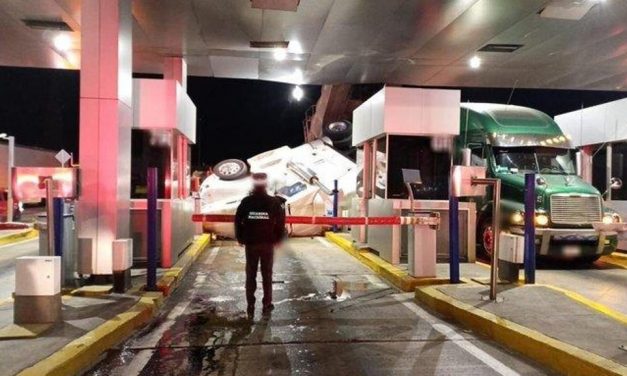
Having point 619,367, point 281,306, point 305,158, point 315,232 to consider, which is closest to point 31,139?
point 305,158

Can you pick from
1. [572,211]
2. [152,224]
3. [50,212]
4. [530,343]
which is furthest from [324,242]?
[530,343]

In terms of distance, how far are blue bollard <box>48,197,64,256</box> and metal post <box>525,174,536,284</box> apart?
258 inches

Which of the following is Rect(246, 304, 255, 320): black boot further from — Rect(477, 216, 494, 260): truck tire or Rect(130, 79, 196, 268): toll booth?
Rect(477, 216, 494, 260): truck tire

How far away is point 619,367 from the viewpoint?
15.1 ft

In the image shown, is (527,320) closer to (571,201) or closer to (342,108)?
(571,201)

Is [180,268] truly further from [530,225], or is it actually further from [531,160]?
[531,160]

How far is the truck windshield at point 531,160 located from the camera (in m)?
12.0

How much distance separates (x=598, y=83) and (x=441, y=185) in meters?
5.69

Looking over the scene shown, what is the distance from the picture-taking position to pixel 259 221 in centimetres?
715

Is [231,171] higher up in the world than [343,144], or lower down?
lower down

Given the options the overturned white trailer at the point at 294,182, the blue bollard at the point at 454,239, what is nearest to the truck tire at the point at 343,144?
the overturned white trailer at the point at 294,182

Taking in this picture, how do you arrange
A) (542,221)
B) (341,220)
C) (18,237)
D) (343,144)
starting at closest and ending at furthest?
(341,220) < (542,221) < (18,237) < (343,144)

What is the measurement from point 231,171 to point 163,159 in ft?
27.7

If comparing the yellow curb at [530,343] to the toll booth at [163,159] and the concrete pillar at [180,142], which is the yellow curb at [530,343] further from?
the concrete pillar at [180,142]
